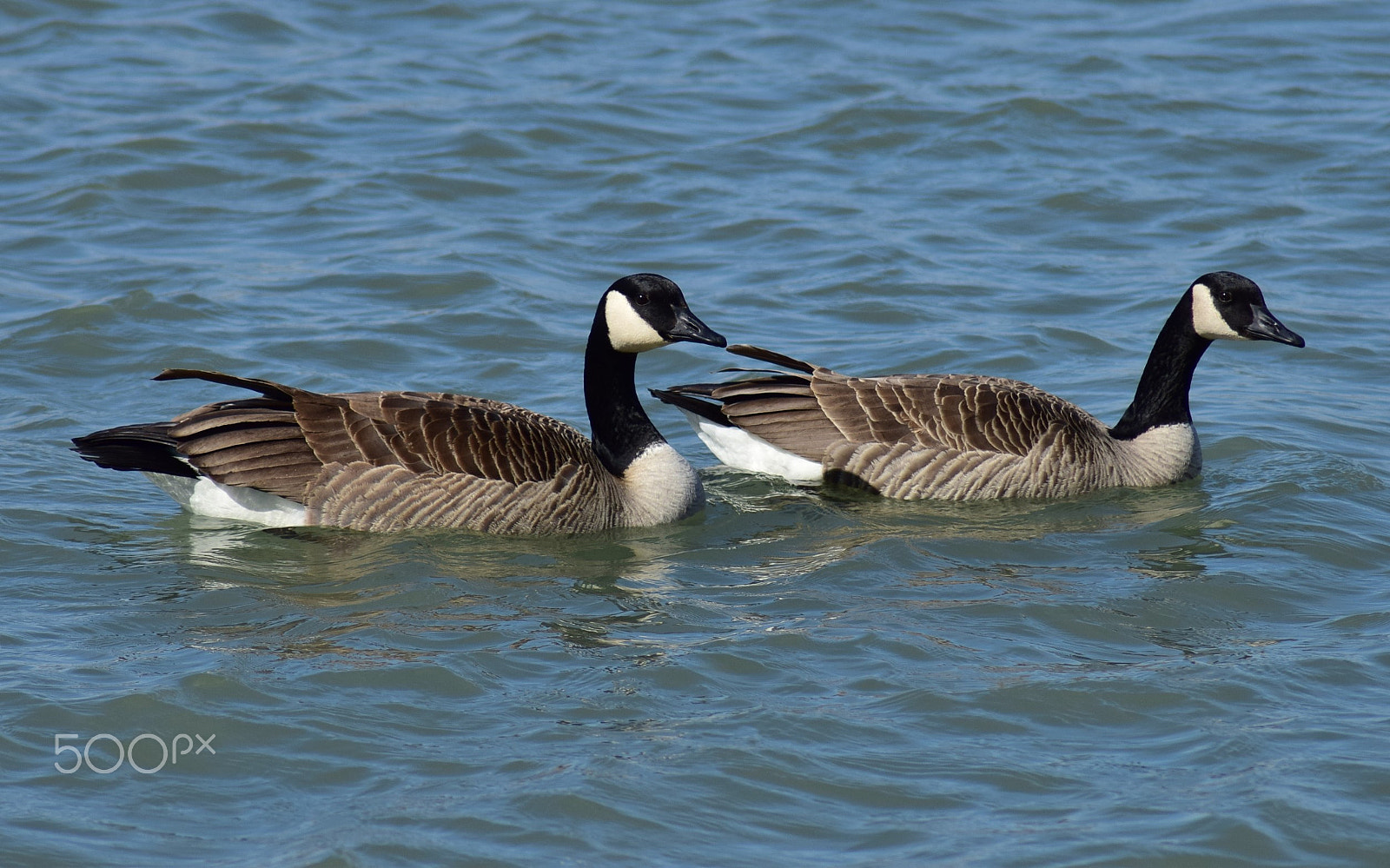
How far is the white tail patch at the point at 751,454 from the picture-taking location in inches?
433

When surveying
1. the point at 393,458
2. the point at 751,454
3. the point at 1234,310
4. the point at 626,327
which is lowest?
the point at 751,454

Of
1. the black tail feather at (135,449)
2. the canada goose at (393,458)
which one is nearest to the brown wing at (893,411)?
the canada goose at (393,458)

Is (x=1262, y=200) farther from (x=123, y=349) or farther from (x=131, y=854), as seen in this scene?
(x=131, y=854)

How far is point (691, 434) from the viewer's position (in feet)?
40.9

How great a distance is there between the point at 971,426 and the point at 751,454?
147cm

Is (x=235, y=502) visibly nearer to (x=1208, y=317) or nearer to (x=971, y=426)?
(x=971, y=426)

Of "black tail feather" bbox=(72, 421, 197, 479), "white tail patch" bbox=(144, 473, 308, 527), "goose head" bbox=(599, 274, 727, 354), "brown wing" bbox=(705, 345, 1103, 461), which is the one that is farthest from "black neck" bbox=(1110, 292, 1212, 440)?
"black tail feather" bbox=(72, 421, 197, 479)

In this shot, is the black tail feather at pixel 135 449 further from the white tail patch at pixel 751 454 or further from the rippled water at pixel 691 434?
the white tail patch at pixel 751 454

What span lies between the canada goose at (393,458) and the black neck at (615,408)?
0.76ft

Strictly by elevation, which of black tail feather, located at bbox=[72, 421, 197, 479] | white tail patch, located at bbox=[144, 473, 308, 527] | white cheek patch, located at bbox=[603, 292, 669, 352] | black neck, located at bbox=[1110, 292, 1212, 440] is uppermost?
white cheek patch, located at bbox=[603, 292, 669, 352]

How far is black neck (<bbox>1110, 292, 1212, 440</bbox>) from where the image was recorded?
36.2ft

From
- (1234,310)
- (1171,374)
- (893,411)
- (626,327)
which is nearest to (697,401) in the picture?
(893,411)

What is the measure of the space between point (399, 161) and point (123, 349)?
494 centimetres

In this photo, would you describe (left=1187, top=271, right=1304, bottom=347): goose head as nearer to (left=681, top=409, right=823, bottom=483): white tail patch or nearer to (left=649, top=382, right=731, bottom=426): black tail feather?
(left=681, top=409, right=823, bottom=483): white tail patch
